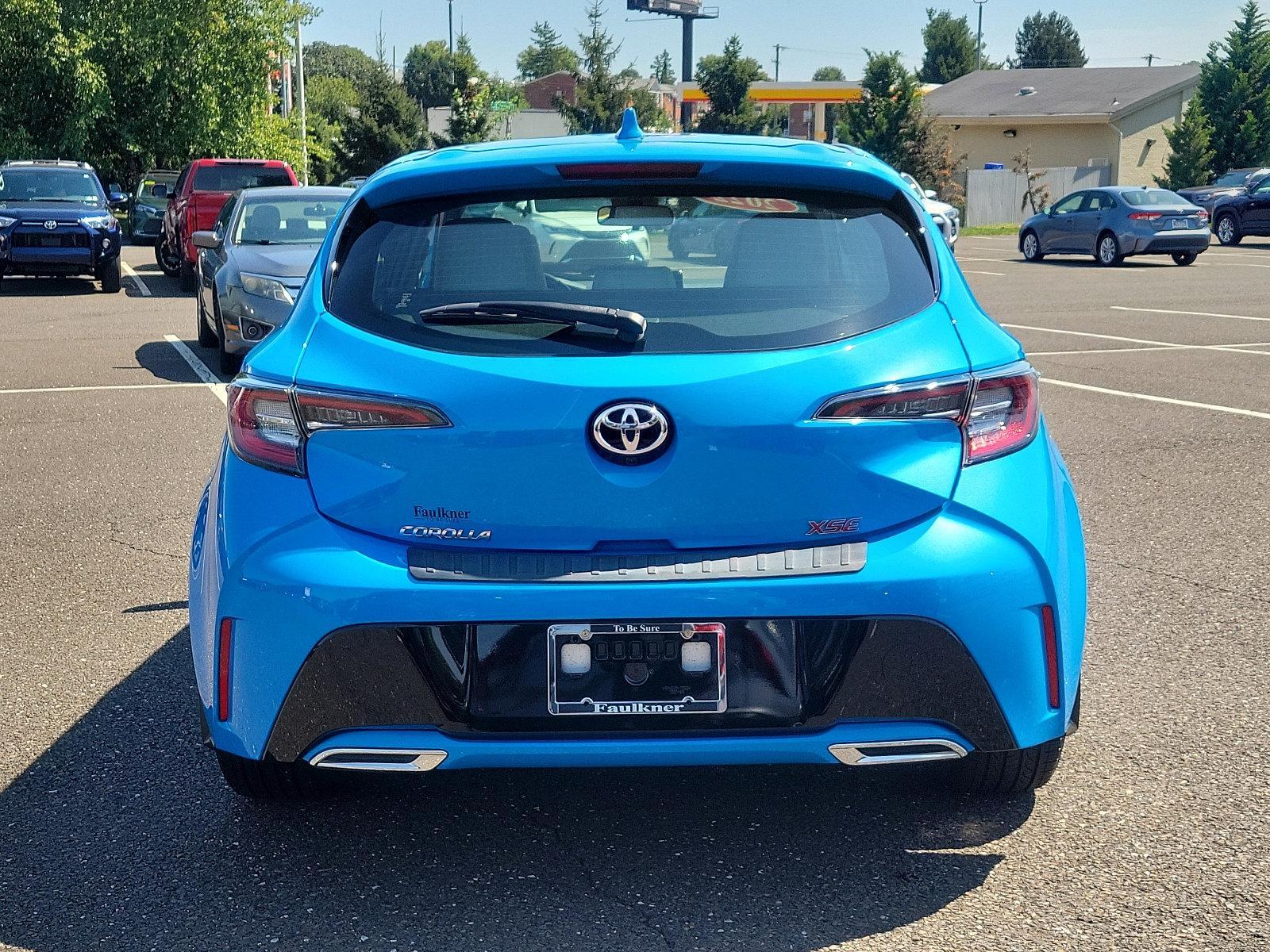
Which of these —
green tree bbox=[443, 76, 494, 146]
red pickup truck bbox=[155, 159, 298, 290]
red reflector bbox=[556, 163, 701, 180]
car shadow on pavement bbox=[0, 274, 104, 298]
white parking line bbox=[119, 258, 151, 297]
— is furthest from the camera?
green tree bbox=[443, 76, 494, 146]

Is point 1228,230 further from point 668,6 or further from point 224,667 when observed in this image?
point 668,6

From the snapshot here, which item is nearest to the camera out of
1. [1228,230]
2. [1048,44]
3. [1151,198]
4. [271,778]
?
[271,778]

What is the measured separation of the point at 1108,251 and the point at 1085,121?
1375 inches

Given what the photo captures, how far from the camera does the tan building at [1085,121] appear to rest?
205 feet

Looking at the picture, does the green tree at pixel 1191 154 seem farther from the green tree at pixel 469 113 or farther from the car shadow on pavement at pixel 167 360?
the car shadow on pavement at pixel 167 360

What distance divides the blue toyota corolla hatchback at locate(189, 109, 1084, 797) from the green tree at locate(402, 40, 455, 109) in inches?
4668

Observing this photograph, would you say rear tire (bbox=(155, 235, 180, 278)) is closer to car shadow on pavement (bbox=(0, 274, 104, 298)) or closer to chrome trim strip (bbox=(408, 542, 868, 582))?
car shadow on pavement (bbox=(0, 274, 104, 298))

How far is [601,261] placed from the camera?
333cm

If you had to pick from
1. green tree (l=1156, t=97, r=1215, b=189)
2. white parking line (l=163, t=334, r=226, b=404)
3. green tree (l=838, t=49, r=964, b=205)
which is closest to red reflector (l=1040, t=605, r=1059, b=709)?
white parking line (l=163, t=334, r=226, b=404)

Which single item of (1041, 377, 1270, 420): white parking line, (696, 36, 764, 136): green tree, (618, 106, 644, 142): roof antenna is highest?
(696, 36, 764, 136): green tree

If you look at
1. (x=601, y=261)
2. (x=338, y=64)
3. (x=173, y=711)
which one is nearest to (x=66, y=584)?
(x=173, y=711)

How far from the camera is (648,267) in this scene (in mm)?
3264

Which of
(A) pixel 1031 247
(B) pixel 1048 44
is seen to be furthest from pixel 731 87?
(B) pixel 1048 44

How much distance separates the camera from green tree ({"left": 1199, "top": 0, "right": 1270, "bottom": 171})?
2153 inches
